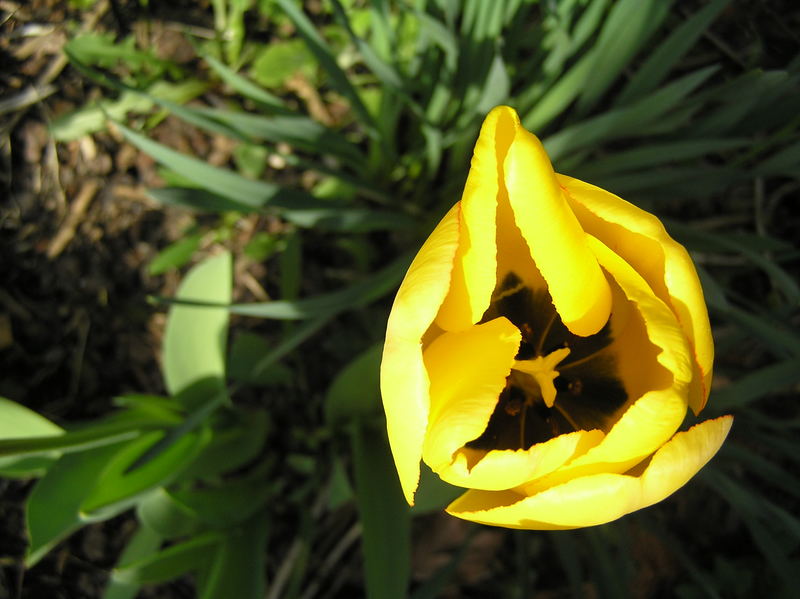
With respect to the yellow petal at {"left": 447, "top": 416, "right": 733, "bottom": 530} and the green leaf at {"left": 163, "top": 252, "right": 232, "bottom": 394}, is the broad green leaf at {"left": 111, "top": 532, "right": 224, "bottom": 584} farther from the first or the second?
the yellow petal at {"left": 447, "top": 416, "right": 733, "bottom": 530}

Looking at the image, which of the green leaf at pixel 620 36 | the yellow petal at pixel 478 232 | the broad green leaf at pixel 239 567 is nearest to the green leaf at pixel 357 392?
the broad green leaf at pixel 239 567

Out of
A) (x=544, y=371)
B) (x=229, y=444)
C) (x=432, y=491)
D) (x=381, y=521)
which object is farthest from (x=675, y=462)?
(x=229, y=444)

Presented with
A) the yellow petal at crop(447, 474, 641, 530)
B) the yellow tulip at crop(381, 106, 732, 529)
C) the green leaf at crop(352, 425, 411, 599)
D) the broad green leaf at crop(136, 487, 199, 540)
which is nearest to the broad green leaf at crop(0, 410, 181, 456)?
the broad green leaf at crop(136, 487, 199, 540)

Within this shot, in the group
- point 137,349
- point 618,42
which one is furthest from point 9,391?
point 618,42

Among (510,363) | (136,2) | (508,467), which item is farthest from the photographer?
(136,2)

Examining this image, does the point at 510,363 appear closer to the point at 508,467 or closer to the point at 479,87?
the point at 508,467

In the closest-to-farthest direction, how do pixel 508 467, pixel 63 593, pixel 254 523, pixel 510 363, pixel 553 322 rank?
pixel 508 467 < pixel 510 363 < pixel 553 322 < pixel 254 523 < pixel 63 593
